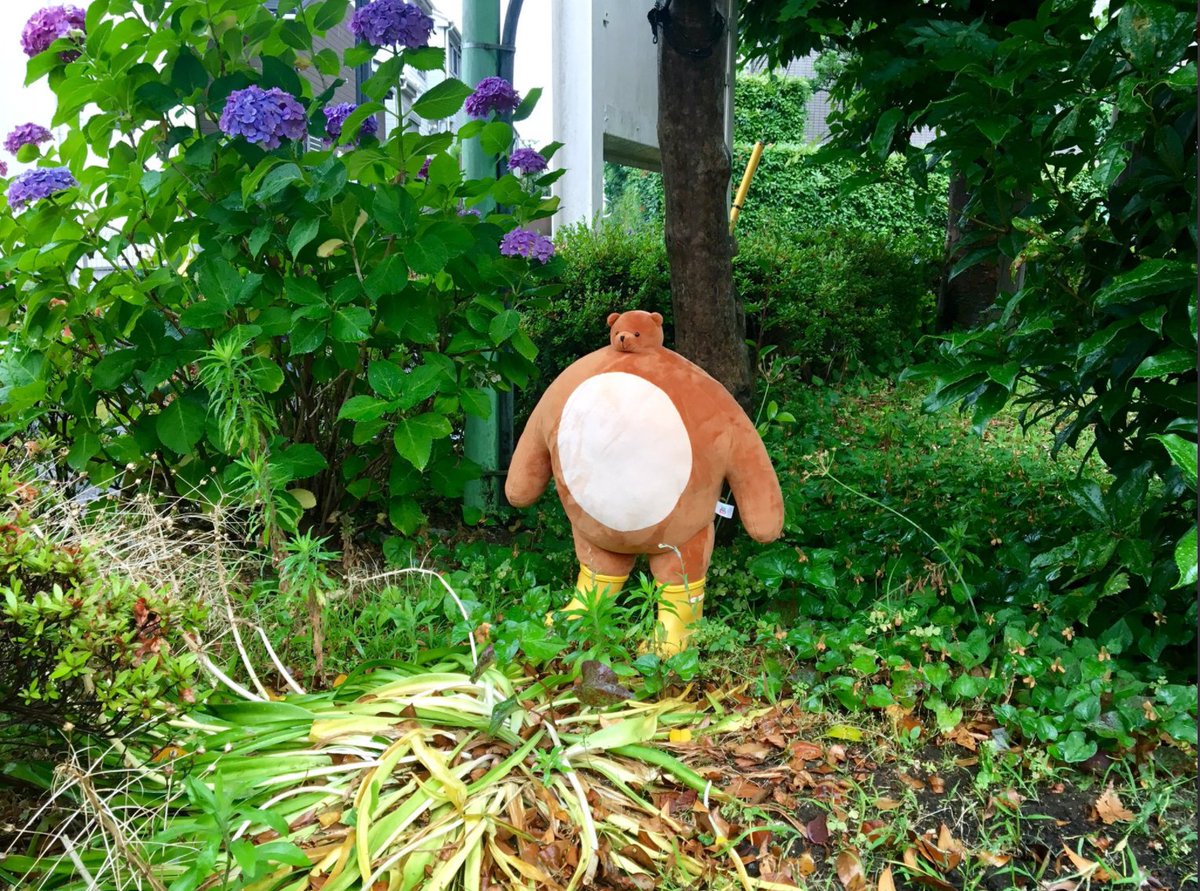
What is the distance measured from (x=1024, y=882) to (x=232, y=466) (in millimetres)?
2226

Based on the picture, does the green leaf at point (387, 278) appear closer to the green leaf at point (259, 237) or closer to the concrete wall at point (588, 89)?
the green leaf at point (259, 237)

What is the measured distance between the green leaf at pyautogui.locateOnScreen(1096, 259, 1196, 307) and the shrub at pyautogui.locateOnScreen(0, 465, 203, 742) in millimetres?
1914

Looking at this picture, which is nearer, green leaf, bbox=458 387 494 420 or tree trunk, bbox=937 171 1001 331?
green leaf, bbox=458 387 494 420

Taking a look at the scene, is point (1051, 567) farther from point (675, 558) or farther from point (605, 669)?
point (605, 669)

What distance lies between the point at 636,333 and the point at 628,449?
332 millimetres

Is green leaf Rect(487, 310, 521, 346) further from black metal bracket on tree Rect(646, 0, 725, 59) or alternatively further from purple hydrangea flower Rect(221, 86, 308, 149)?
black metal bracket on tree Rect(646, 0, 725, 59)

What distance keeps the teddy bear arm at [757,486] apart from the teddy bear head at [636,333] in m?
0.35

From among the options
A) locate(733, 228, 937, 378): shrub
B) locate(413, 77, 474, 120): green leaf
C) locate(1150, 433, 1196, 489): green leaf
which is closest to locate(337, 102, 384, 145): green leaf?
locate(413, 77, 474, 120): green leaf

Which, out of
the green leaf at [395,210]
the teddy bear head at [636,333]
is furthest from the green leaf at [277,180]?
the teddy bear head at [636,333]

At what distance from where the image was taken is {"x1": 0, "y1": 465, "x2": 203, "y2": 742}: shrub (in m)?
1.53

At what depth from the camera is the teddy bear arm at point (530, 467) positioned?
261 cm

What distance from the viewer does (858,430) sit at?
5.21m

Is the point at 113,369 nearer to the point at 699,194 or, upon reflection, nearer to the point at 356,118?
the point at 356,118

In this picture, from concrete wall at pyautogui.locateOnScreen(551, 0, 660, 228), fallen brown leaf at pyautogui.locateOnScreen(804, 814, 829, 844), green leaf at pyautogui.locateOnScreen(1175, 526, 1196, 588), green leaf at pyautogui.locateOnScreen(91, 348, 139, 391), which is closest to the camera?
green leaf at pyautogui.locateOnScreen(1175, 526, 1196, 588)
